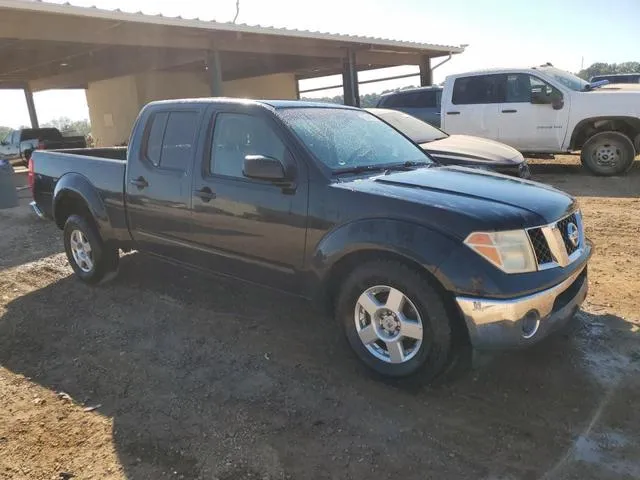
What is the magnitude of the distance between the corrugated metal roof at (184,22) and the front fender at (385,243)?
32.9ft

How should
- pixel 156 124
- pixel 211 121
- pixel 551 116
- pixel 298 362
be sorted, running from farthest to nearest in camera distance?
1. pixel 551 116
2. pixel 156 124
3. pixel 211 121
4. pixel 298 362

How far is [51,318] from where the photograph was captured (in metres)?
4.84

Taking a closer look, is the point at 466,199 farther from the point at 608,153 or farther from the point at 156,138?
the point at 608,153

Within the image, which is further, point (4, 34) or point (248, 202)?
point (4, 34)

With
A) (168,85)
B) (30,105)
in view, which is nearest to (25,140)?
(168,85)

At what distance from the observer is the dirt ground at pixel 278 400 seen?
274cm

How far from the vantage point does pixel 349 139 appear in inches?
163

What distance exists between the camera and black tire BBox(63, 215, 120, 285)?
17.6ft

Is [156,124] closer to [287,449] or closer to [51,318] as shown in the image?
[51,318]

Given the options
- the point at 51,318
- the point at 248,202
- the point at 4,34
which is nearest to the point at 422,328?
the point at 248,202

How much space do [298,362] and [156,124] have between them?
8.12 feet

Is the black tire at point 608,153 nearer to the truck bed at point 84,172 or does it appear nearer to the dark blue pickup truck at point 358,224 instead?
the dark blue pickup truck at point 358,224

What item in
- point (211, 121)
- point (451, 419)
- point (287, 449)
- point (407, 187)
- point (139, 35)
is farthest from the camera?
point (139, 35)

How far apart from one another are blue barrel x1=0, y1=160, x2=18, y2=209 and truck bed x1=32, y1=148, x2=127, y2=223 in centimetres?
595
